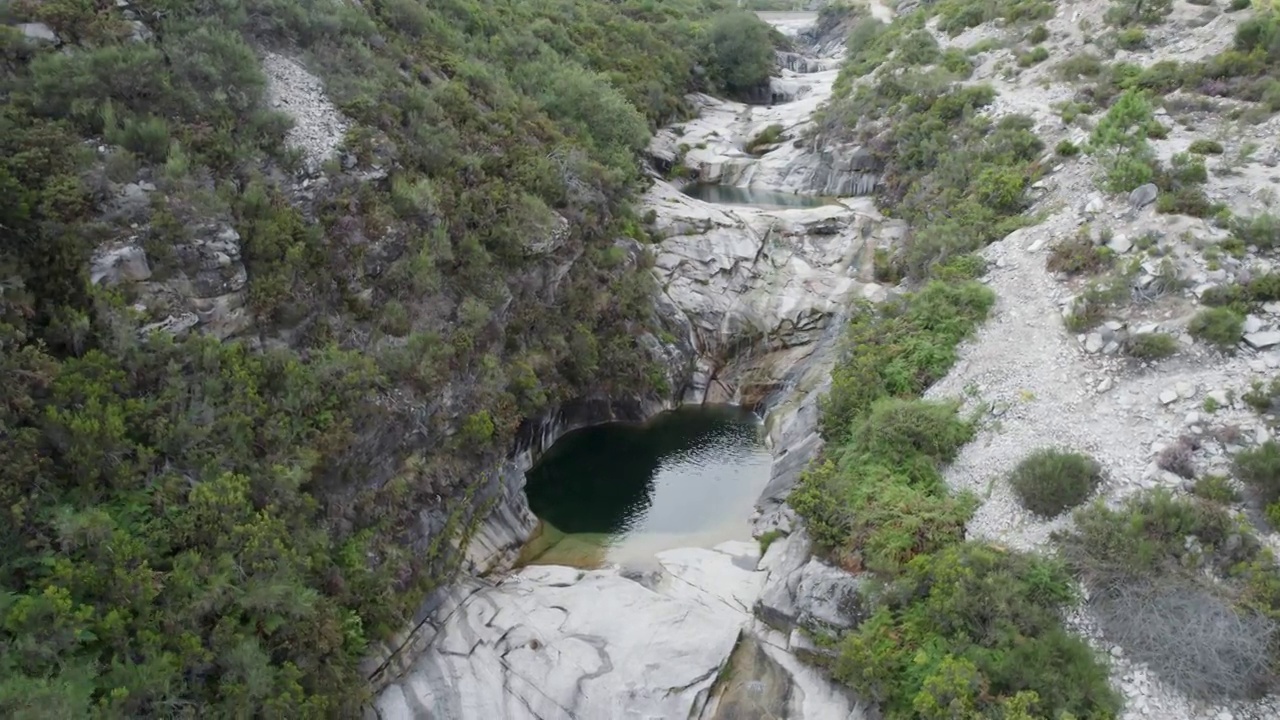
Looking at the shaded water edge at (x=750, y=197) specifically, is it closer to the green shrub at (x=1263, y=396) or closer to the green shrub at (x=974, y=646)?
the green shrub at (x=1263, y=396)

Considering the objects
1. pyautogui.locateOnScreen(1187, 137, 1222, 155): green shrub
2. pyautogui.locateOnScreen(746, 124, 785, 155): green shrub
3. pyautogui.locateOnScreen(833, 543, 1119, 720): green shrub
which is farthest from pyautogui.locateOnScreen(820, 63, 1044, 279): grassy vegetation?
pyautogui.locateOnScreen(833, 543, 1119, 720): green shrub

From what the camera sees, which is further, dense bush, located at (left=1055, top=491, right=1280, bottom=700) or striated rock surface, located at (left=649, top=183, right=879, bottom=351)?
striated rock surface, located at (left=649, top=183, right=879, bottom=351)

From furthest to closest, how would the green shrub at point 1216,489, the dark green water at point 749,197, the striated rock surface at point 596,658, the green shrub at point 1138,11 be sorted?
the dark green water at point 749,197, the green shrub at point 1138,11, the striated rock surface at point 596,658, the green shrub at point 1216,489

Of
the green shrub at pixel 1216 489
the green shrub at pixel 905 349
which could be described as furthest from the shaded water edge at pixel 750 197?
the green shrub at pixel 1216 489

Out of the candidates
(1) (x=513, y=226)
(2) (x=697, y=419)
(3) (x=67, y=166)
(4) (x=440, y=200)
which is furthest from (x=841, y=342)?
(3) (x=67, y=166)

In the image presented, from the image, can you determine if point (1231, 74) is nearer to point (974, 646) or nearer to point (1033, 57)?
point (1033, 57)

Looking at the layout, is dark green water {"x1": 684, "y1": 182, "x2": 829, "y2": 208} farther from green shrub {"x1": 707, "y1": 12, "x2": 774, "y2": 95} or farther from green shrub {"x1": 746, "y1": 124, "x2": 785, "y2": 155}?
green shrub {"x1": 707, "y1": 12, "x2": 774, "y2": 95}

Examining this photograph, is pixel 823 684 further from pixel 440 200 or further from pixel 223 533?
pixel 440 200
